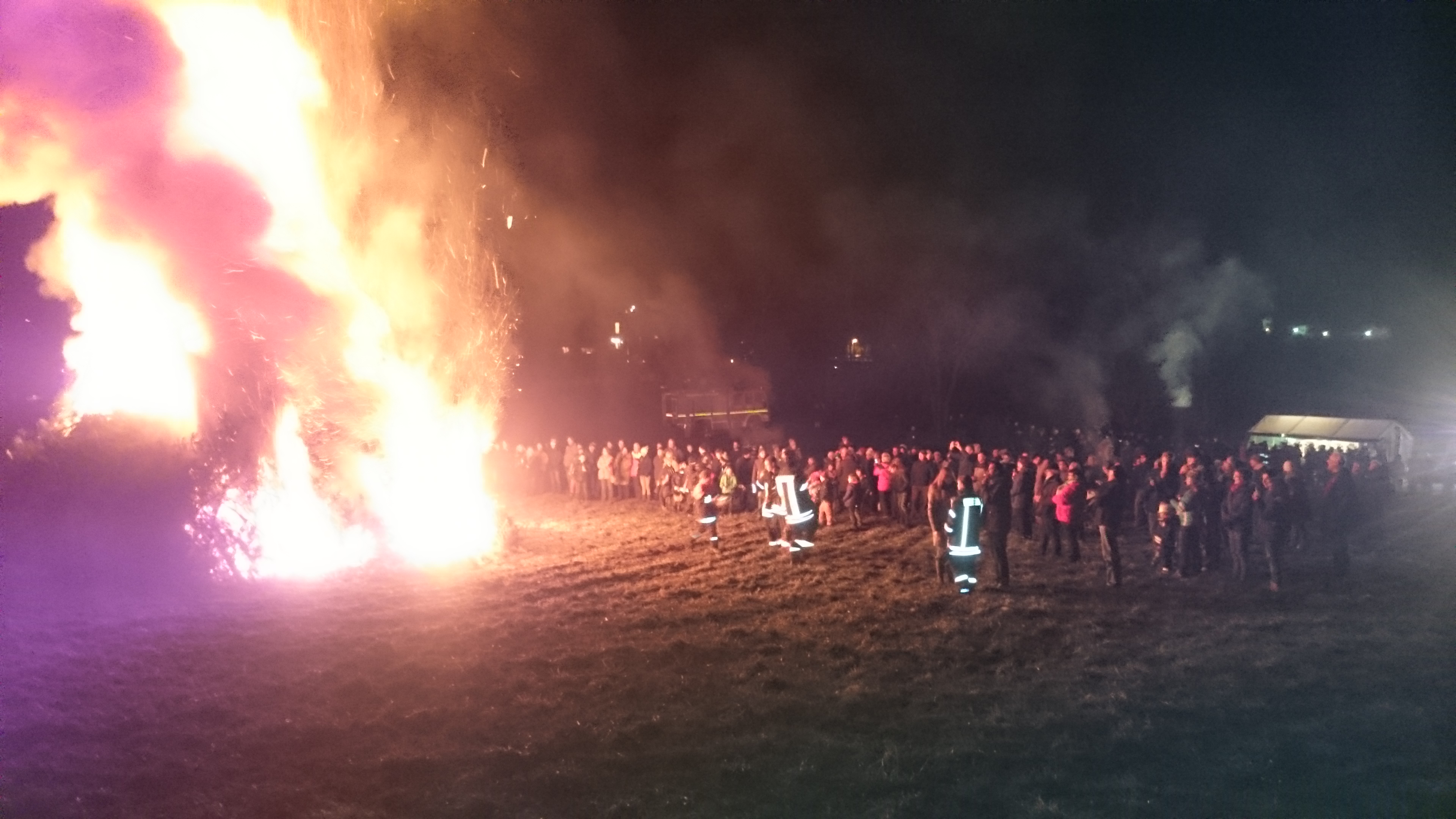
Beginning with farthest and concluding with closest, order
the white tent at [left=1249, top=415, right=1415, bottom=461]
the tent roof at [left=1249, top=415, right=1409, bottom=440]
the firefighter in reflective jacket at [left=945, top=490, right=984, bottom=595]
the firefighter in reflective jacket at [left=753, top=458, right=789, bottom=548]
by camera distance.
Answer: the tent roof at [left=1249, top=415, right=1409, bottom=440], the white tent at [left=1249, top=415, right=1415, bottom=461], the firefighter in reflective jacket at [left=753, top=458, right=789, bottom=548], the firefighter in reflective jacket at [left=945, top=490, right=984, bottom=595]

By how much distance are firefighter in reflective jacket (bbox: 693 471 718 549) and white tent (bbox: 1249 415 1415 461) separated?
1405 centimetres

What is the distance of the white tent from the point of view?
21.0 m

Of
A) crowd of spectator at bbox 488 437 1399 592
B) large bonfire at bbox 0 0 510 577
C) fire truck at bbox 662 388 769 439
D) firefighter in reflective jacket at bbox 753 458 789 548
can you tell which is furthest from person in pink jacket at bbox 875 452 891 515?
fire truck at bbox 662 388 769 439

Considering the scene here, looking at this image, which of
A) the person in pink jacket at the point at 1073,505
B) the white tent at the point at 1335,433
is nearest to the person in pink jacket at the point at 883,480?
the person in pink jacket at the point at 1073,505

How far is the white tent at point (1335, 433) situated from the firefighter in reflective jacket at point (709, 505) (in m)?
14.0

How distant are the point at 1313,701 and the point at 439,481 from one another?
1617 centimetres

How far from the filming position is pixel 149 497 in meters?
15.3

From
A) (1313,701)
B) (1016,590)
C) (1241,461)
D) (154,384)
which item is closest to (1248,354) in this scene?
(1241,461)

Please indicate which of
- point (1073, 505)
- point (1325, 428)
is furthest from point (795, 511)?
point (1325, 428)

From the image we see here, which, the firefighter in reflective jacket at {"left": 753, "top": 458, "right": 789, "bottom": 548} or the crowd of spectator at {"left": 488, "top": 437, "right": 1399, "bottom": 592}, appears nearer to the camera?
the crowd of spectator at {"left": 488, "top": 437, "right": 1399, "bottom": 592}

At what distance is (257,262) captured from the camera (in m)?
16.3

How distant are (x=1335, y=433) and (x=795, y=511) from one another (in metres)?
17.4

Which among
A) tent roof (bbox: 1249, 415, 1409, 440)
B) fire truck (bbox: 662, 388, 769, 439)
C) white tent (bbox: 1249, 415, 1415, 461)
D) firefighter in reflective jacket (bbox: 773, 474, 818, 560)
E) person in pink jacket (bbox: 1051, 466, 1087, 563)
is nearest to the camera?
person in pink jacket (bbox: 1051, 466, 1087, 563)

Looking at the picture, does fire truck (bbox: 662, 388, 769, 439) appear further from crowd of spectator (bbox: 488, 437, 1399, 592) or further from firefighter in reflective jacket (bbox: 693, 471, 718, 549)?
firefighter in reflective jacket (bbox: 693, 471, 718, 549)
